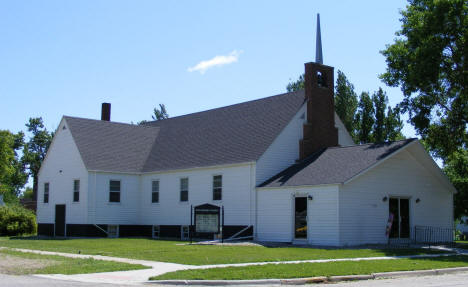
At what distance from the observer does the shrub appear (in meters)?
40.9

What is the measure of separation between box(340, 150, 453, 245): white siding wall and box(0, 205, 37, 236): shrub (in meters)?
25.5

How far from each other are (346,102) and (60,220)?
3111 centimetres

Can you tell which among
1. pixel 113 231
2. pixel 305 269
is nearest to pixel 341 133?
pixel 113 231

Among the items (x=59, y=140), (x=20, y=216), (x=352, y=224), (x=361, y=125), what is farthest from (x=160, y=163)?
(x=361, y=125)

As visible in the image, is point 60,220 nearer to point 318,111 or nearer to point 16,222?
point 16,222

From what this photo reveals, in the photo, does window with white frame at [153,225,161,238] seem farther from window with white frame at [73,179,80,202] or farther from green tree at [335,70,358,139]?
green tree at [335,70,358,139]

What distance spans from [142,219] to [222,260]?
20122 millimetres

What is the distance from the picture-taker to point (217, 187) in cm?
3284

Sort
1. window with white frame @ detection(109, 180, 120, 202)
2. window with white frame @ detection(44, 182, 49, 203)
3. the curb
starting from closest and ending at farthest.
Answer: the curb, window with white frame @ detection(109, 180, 120, 202), window with white frame @ detection(44, 182, 49, 203)

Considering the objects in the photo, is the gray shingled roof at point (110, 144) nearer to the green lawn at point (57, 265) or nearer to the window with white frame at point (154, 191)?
the window with white frame at point (154, 191)

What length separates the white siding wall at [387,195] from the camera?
26531mm

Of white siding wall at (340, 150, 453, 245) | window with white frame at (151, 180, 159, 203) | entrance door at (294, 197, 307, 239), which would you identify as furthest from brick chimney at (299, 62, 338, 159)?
window with white frame at (151, 180, 159, 203)

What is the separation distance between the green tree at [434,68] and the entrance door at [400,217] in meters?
6.10

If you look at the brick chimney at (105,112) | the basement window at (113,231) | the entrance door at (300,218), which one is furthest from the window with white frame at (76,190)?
the entrance door at (300,218)
